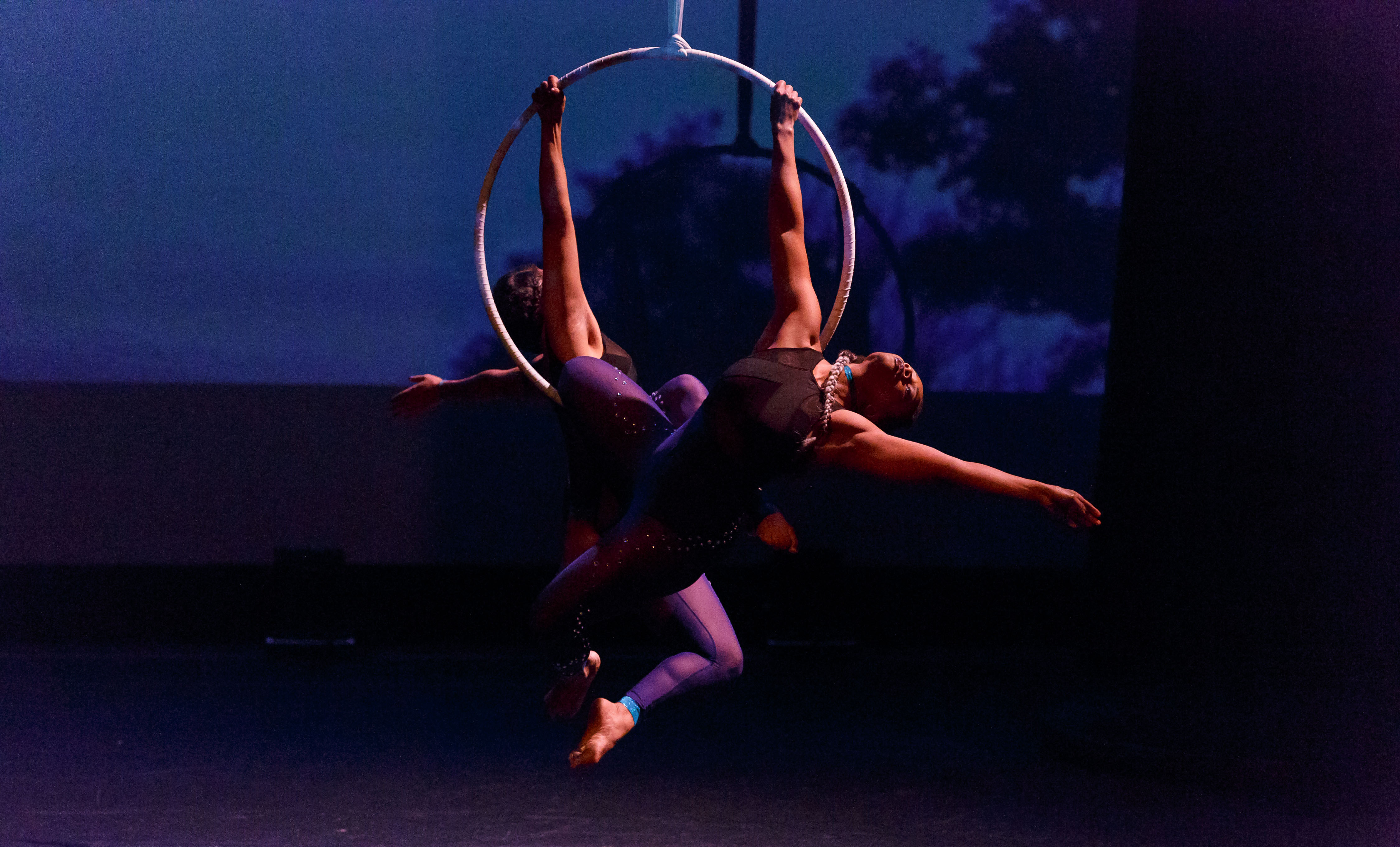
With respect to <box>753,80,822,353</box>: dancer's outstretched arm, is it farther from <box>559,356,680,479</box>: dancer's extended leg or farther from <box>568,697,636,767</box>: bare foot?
<box>568,697,636,767</box>: bare foot

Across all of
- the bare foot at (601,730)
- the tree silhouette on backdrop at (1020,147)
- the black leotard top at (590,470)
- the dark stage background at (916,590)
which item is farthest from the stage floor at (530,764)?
the tree silhouette on backdrop at (1020,147)

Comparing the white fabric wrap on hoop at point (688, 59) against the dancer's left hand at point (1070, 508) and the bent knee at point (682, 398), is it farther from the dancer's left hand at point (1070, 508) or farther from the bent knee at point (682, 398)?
the dancer's left hand at point (1070, 508)

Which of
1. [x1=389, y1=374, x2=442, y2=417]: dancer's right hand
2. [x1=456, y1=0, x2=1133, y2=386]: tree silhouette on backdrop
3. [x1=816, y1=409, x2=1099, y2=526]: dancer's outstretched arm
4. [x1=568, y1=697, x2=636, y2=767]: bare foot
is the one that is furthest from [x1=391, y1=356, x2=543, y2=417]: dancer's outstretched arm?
[x1=456, y1=0, x2=1133, y2=386]: tree silhouette on backdrop

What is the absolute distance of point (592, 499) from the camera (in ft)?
9.41

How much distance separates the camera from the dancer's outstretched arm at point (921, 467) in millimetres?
2293

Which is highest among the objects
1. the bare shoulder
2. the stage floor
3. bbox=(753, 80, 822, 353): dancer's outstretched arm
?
bbox=(753, 80, 822, 353): dancer's outstretched arm

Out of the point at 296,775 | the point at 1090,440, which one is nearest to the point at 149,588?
the point at 296,775

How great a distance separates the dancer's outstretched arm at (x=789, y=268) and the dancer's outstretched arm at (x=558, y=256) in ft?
1.44

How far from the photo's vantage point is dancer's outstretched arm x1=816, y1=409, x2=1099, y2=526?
7.52 feet

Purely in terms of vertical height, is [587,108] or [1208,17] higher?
[1208,17]

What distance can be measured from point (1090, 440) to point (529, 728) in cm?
311

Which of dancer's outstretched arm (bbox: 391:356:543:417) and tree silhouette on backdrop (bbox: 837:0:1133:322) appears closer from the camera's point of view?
dancer's outstretched arm (bbox: 391:356:543:417)

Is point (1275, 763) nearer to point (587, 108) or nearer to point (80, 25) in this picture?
point (587, 108)

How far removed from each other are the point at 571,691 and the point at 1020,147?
3945 mm
